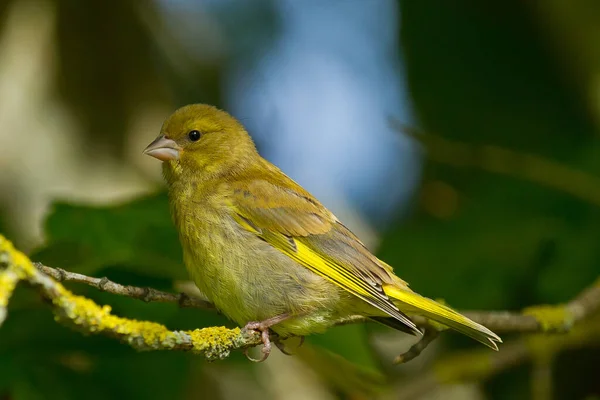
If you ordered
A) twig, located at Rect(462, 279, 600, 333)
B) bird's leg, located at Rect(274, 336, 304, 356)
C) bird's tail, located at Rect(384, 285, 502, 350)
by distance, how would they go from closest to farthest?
bird's tail, located at Rect(384, 285, 502, 350) < twig, located at Rect(462, 279, 600, 333) < bird's leg, located at Rect(274, 336, 304, 356)

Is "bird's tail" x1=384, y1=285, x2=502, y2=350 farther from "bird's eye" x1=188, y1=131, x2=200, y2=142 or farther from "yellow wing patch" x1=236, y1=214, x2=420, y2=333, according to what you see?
"bird's eye" x1=188, y1=131, x2=200, y2=142

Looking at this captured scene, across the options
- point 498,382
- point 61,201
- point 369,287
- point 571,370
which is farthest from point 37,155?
point 571,370

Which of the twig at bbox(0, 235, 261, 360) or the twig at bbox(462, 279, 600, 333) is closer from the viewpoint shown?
the twig at bbox(0, 235, 261, 360)

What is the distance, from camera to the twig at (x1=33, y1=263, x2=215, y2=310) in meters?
1.94

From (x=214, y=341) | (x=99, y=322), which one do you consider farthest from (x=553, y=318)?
(x=99, y=322)

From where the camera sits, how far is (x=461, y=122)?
17.9 feet

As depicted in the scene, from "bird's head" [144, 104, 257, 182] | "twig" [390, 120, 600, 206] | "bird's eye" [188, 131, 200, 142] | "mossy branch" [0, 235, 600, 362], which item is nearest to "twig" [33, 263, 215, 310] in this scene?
"mossy branch" [0, 235, 600, 362]

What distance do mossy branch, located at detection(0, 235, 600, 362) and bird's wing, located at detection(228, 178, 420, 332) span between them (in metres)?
0.18

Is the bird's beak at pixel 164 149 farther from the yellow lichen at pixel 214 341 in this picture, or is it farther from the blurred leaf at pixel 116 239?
the yellow lichen at pixel 214 341

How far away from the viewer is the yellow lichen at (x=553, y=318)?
9.83 feet

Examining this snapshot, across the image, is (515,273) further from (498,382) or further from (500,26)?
(500,26)

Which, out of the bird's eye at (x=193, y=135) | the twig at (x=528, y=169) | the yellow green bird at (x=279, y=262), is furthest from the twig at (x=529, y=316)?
the bird's eye at (x=193, y=135)

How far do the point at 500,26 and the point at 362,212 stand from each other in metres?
1.60

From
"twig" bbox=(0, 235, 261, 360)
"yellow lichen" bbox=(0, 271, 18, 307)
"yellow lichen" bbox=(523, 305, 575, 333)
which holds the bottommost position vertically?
"yellow lichen" bbox=(0, 271, 18, 307)
